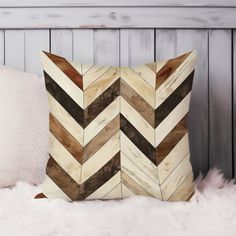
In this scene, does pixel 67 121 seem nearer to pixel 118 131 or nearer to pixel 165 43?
pixel 118 131

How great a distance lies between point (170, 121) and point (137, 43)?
0.43 metres

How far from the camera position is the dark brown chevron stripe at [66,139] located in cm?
116

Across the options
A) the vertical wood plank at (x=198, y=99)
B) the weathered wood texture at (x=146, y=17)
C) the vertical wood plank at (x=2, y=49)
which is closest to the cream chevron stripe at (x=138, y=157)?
the vertical wood plank at (x=198, y=99)

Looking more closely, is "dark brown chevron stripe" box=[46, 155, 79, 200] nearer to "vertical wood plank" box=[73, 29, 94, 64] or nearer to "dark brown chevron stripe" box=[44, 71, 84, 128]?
"dark brown chevron stripe" box=[44, 71, 84, 128]

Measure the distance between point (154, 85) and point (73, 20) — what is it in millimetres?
468

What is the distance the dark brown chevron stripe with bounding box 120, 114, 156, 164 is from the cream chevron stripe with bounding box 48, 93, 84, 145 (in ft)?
0.37

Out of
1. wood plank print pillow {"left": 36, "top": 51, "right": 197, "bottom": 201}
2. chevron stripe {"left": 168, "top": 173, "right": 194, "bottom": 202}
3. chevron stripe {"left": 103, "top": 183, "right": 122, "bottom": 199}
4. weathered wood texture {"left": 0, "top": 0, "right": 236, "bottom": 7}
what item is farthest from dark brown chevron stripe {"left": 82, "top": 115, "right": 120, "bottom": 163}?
weathered wood texture {"left": 0, "top": 0, "right": 236, "bottom": 7}

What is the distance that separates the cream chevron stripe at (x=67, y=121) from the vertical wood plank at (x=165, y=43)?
0.48 metres

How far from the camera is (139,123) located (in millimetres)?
1188

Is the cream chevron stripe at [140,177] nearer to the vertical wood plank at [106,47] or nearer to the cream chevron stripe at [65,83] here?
the cream chevron stripe at [65,83]

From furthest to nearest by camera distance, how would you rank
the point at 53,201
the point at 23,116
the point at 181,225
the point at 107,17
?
the point at 107,17, the point at 23,116, the point at 53,201, the point at 181,225

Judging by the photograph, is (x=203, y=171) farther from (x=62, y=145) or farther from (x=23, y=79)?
(x=23, y=79)

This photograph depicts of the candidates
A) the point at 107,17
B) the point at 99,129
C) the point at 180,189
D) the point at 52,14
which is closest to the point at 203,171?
the point at 180,189

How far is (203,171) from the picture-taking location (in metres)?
1.53
